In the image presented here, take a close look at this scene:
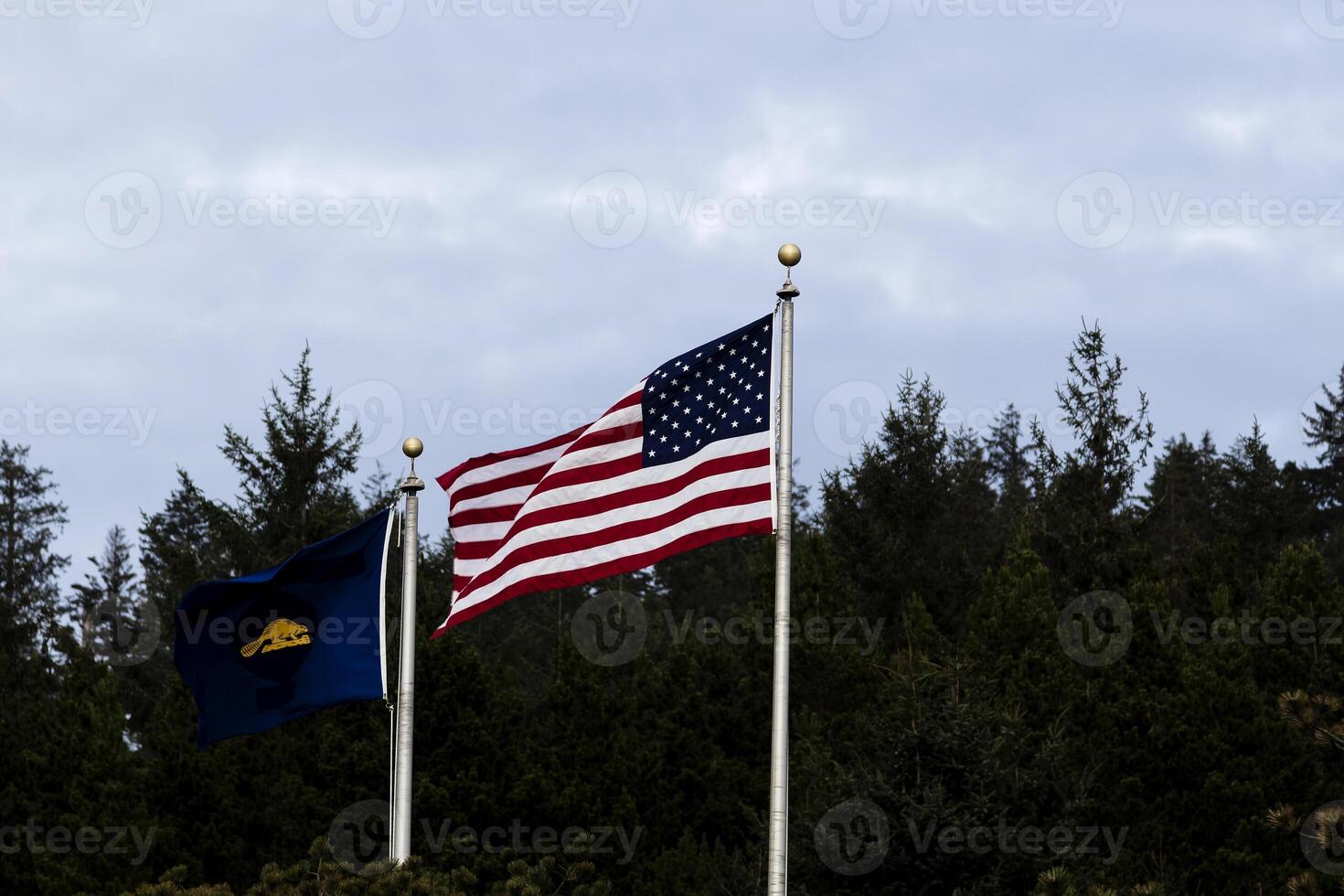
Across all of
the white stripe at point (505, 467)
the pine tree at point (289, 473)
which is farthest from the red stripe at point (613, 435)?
the pine tree at point (289, 473)

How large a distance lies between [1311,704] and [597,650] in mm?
33603

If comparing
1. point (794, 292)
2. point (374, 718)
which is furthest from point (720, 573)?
point (794, 292)

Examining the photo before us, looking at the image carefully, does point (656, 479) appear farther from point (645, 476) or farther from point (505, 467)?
point (505, 467)

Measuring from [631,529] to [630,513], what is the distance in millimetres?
151

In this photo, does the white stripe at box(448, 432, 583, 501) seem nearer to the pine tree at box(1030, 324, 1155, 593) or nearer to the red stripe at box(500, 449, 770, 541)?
the red stripe at box(500, 449, 770, 541)

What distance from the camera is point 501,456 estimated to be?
16.2m

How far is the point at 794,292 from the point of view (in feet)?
47.2

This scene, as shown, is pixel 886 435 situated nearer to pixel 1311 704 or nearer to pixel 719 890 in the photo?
pixel 719 890

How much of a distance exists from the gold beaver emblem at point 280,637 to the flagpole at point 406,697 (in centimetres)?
111

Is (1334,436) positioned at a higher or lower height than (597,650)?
higher

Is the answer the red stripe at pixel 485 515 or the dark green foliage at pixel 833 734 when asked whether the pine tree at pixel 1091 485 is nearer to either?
the dark green foliage at pixel 833 734

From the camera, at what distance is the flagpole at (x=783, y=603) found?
43.5 ft

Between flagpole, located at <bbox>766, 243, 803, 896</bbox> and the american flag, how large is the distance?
125mm

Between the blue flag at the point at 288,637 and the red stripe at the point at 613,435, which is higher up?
the red stripe at the point at 613,435
